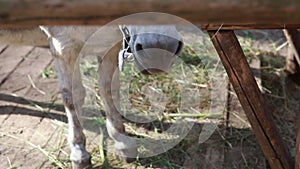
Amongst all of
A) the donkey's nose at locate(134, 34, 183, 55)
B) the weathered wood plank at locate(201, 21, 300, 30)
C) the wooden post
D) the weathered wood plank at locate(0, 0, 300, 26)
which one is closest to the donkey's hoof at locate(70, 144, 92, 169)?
the donkey's nose at locate(134, 34, 183, 55)

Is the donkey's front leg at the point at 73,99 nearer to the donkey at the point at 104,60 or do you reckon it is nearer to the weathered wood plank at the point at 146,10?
the donkey at the point at 104,60

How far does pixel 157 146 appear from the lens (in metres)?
2.79

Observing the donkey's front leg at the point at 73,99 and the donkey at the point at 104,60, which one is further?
the donkey's front leg at the point at 73,99

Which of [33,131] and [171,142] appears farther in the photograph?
[33,131]

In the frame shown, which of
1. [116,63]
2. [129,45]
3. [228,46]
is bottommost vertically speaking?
[228,46]

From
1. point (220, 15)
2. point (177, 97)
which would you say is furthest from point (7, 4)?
point (177, 97)

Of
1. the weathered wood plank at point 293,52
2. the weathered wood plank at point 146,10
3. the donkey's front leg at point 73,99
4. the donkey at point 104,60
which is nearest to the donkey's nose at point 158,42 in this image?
the donkey at point 104,60

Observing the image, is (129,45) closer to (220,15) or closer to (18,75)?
(220,15)

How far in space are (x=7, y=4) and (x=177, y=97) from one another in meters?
2.52

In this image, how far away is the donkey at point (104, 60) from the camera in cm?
205

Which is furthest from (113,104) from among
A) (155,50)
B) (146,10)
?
(146,10)

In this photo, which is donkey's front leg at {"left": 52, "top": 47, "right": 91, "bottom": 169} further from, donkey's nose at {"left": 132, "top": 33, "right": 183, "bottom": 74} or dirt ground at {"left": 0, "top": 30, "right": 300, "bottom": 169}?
donkey's nose at {"left": 132, "top": 33, "right": 183, "bottom": 74}

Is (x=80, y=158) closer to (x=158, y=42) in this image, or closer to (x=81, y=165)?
(x=81, y=165)

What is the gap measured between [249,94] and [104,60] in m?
1.04
